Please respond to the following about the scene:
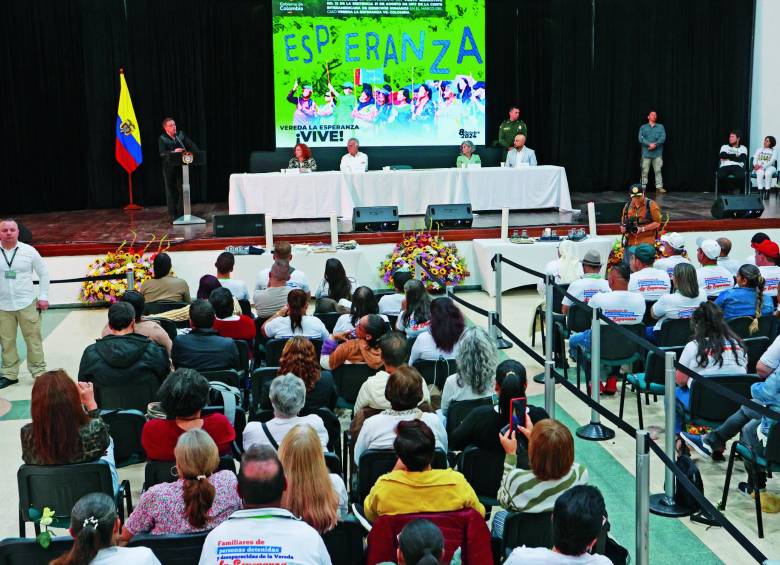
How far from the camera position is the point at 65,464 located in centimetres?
408

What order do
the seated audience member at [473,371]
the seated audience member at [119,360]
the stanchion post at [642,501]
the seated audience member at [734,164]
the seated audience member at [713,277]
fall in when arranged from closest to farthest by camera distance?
the stanchion post at [642,501]
the seated audience member at [473,371]
the seated audience member at [119,360]
the seated audience member at [713,277]
the seated audience member at [734,164]

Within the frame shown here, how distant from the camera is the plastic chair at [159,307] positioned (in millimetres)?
7340

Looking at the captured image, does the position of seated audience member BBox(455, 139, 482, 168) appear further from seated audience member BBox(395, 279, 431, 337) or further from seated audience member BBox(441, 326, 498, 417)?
seated audience member BBox(441, 326, 498, 417)

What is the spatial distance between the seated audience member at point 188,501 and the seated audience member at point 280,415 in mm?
623

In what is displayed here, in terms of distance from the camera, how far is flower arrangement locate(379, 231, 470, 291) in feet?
35.0

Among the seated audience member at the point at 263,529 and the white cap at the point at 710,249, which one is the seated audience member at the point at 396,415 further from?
the white cap at the point at 710,249

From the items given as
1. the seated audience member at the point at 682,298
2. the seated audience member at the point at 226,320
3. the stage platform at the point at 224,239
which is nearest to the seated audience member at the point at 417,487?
the seated audience member at the point at 226,320

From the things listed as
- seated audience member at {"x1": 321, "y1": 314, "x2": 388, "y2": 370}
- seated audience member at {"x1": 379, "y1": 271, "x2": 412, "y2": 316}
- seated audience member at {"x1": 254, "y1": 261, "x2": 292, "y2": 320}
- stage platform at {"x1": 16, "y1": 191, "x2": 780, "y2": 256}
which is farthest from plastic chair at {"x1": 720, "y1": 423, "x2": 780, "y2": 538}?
stage platform at {"x1": 16, "y1": 191, "x2": 780, "y2": 256}

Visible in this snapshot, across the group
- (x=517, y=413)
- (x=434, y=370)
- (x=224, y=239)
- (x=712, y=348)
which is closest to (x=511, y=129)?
(x=224, y=239)

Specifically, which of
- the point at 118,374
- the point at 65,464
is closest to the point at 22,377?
the point at 118,374

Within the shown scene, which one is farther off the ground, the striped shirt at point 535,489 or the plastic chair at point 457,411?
the striped shirt at point 535,489

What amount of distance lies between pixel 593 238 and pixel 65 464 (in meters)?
7.78

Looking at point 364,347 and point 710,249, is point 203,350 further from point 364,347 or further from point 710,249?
point 710,249

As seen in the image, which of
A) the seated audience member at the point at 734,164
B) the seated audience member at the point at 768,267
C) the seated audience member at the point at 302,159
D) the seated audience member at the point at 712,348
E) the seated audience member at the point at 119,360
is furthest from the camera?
the seated audience member at the point at 734,164
